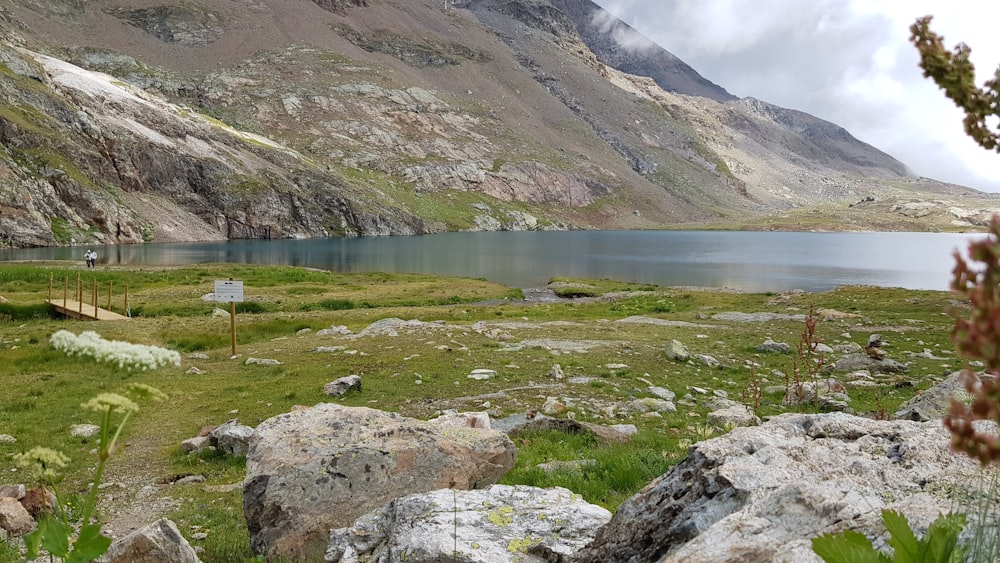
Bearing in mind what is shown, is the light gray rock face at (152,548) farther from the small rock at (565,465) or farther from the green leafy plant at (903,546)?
the green leafy plant at (903,546)

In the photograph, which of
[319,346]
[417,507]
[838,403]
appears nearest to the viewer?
[417,507]

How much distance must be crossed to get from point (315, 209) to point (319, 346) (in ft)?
516

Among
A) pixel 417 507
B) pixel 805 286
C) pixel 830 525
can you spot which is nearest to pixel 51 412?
pixel 417 507

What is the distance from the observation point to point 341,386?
19094mm

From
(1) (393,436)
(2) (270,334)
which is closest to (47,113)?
(2) (270,334)

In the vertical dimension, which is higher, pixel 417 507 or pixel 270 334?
pixel 417 507

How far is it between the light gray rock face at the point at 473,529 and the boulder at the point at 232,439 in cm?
825

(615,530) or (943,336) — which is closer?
(615,530)

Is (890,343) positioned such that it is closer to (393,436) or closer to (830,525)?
(393,436)

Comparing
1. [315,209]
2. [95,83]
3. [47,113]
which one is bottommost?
[315,209]

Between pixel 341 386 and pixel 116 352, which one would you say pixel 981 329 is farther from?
pixel 341 386

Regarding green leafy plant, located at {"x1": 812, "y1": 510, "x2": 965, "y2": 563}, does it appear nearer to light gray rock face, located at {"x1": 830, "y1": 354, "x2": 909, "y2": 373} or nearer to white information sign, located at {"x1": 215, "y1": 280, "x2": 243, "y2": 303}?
light gray rock face, located at {"x1": 830, "y1": 354, "x2": 909, "y2": 373}

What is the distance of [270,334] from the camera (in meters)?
33.3

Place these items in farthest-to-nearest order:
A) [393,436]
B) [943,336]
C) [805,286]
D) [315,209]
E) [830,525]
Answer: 1. [315,209]
2. [805,286]
3. [943,336]
4. [393,436]
5. [830,525]
